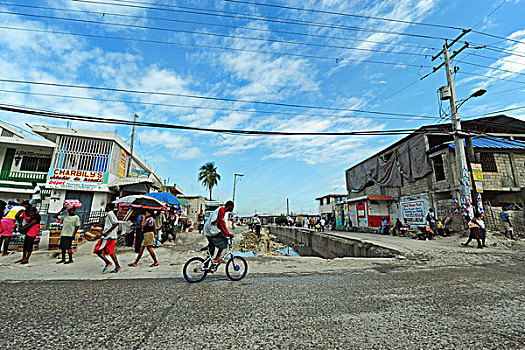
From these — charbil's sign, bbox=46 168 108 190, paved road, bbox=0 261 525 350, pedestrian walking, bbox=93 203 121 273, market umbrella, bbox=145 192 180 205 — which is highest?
charbil's sign, bbox=46 168 108 190

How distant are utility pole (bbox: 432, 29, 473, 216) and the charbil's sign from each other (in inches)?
924

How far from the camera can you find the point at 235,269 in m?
5.83

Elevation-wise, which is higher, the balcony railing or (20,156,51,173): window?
(20,156,51,173): window

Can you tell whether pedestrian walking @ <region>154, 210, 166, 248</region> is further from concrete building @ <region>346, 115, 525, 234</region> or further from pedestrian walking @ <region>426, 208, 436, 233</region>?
pedestrian walking @ <region>426, 208, 436, 233</region>

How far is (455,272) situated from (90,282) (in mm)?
9377

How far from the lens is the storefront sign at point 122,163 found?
20.5m

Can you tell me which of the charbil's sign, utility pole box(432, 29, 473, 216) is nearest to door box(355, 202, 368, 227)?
utility pole box(432, 29, 473, 216)

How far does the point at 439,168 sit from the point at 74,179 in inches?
1104

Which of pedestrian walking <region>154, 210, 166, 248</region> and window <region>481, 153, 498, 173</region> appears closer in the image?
pedestrian walking <region>154, 210, 166, 248</region>

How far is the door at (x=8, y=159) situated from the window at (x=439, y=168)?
115ft

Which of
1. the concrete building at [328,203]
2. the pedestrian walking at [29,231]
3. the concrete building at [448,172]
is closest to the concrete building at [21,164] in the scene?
the pedestrian walking at [29,231]

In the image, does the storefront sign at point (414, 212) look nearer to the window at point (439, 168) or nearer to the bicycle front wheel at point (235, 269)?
the window at point (439, 168)

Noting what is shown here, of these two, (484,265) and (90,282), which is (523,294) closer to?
(484,265)

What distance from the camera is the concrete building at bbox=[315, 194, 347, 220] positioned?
4706 cm
